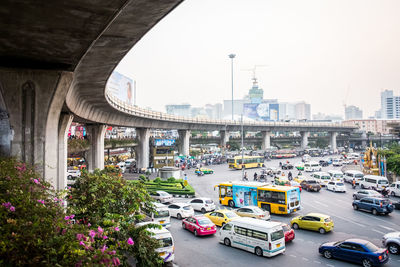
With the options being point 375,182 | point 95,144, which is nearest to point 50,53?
point 95,144

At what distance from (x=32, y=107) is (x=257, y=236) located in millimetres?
10306

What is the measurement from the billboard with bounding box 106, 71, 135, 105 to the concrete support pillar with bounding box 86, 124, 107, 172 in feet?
53.4

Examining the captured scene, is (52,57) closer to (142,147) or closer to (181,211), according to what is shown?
(181,211)

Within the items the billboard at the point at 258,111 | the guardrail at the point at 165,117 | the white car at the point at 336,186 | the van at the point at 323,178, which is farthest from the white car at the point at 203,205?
the billboard at the point at 258,111

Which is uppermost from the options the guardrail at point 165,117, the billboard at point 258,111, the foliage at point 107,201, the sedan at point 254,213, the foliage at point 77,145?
the billboard at point 258,111

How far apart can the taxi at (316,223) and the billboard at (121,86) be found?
40236 mm

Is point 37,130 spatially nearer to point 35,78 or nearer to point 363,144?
point 35,78

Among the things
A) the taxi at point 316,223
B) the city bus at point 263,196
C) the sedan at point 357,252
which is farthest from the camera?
the city bus at point 263,196

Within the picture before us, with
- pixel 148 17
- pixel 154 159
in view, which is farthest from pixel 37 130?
pixel 154 159

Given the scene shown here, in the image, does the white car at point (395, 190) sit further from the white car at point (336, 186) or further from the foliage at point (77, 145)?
the foliage at point (77, 145)

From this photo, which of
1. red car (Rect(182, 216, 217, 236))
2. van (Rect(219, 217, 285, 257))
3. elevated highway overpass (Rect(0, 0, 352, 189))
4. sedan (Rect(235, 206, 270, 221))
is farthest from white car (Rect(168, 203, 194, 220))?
elevated highway overpass (Rect(0, 0, 352, 189))

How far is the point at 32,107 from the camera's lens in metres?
11.3

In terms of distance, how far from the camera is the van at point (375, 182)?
2750 cm

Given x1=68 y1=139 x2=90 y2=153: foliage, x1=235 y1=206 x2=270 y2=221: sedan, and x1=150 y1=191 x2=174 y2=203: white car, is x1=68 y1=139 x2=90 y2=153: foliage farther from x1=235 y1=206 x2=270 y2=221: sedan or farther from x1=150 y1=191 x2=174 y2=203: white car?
x1=235 y1=206 x2=270 y2=221: sedan
